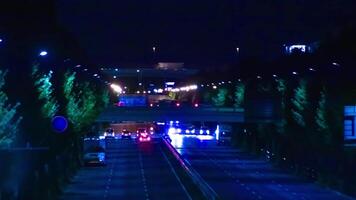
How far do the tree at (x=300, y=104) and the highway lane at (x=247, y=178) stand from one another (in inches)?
Answer: 186

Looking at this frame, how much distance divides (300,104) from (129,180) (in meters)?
20.9

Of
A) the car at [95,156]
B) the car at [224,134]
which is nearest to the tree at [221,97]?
the car at [224,134]

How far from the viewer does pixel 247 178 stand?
275 feet

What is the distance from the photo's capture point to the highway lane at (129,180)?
2613 inches

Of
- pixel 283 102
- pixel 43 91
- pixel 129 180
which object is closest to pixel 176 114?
pixel 283 102

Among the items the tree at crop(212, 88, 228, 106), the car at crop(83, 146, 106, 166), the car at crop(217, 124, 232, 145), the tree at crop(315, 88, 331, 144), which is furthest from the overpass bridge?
the tree at crop(212, 88, 228, 106)

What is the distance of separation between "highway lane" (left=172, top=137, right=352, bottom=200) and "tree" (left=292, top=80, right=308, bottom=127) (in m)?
4.73

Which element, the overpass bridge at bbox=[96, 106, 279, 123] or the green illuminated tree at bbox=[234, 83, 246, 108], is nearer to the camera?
the overpass bridge at bbox=[96, 106, 279, 123]

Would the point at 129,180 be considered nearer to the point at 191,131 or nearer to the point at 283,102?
the point at 283,102

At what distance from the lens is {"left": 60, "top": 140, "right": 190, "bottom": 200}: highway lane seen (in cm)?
6638

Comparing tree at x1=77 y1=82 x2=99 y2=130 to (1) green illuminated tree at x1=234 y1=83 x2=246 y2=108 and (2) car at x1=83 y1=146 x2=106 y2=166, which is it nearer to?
(2) car at x1=83 y1=146 x2=106 y2=166

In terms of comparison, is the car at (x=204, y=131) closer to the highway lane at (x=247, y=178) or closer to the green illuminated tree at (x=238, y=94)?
the green illuminated tree at (x=238, y=94)

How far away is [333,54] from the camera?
95562 millimetres

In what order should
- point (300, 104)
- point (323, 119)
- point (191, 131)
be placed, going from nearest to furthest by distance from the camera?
point (323, 119), point (300, 104), point (191, 131)
